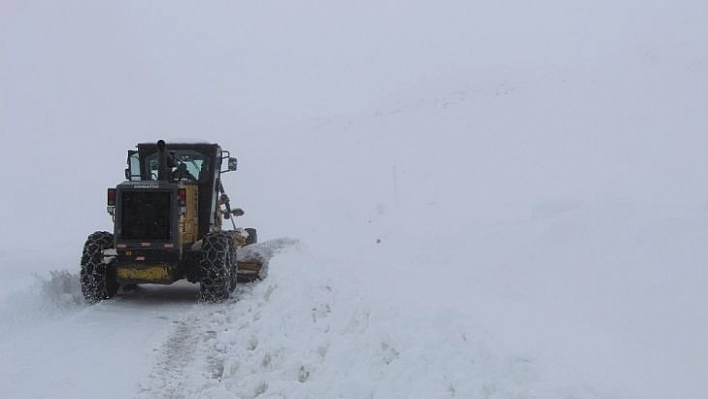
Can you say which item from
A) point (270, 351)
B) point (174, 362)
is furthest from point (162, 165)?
point (270, 351)

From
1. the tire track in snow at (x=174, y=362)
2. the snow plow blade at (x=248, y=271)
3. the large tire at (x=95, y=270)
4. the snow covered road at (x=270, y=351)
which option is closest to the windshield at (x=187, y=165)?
the large tire at (x=95, y=270)

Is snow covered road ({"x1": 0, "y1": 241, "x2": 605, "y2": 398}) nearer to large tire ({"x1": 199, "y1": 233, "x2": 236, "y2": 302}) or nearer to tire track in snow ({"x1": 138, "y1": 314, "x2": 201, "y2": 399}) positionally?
tire track in snow ({"x1": 138, "y1": 314, "x2": 201, "y2": 399})

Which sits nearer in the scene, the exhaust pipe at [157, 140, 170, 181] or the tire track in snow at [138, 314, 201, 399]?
the tire track in snow at [138, 314, 201, 399]

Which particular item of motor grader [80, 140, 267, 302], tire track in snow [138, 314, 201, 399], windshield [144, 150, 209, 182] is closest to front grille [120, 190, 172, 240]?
motor grader [80, 140, 267, 302]

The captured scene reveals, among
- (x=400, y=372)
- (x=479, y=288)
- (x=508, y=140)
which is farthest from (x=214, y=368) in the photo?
(x=508, y=140)

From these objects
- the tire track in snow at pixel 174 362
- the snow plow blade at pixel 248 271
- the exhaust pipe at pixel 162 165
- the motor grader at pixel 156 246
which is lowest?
the tire track in snow at pixel 174 362

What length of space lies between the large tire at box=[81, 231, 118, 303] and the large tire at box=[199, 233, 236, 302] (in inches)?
57.1

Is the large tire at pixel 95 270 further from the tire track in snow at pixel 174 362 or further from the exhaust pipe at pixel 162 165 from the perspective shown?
the tire track in snow at pixel 174 362

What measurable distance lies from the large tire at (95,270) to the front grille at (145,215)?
21.4 inches

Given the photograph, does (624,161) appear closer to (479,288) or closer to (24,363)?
(479,288)

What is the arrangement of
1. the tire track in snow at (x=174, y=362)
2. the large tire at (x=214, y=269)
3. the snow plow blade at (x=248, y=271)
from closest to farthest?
the tire track in snow at (x=174, y=362) < the large tire at (x=214, y=269) < the snow plow blade at (x=248, y=271)

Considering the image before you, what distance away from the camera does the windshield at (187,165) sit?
11305 millimetres

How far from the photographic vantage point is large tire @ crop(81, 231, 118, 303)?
389 inches

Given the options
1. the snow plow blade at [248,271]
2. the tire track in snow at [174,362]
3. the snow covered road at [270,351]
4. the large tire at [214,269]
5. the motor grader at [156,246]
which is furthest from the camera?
the snow plow blade at [248,271]
